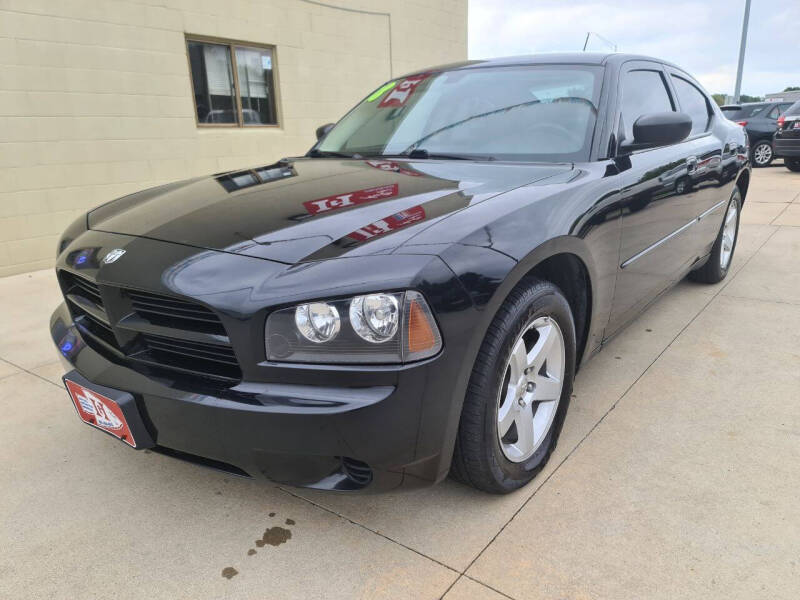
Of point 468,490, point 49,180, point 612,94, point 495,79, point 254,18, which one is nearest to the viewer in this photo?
point 468,490

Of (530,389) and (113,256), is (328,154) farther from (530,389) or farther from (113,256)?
(530,389)

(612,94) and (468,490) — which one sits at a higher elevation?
(612,94)

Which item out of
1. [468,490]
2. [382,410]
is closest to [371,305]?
[382,410]

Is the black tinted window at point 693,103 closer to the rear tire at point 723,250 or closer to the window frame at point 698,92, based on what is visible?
the window frame at point 698,92

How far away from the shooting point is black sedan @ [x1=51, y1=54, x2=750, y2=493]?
5.11 ft

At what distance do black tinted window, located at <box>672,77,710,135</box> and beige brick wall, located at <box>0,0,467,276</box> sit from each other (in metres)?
5.11

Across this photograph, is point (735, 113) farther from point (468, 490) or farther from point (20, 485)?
point (20, 485)

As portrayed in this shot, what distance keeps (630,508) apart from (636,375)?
1.14 m

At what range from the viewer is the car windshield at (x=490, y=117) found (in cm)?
258

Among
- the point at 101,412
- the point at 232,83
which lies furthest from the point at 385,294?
the point at 232,83

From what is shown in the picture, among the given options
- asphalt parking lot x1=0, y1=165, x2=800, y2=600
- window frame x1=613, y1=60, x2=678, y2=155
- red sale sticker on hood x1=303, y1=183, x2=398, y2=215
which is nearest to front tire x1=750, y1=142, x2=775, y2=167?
window frame x1=613, y1=60, x2=678, y2=155

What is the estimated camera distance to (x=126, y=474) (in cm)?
229

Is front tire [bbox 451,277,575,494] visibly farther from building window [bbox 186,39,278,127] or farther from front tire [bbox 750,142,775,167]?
front tire [bbox 750,142,775,167]

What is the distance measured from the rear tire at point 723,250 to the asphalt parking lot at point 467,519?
5.30ft
